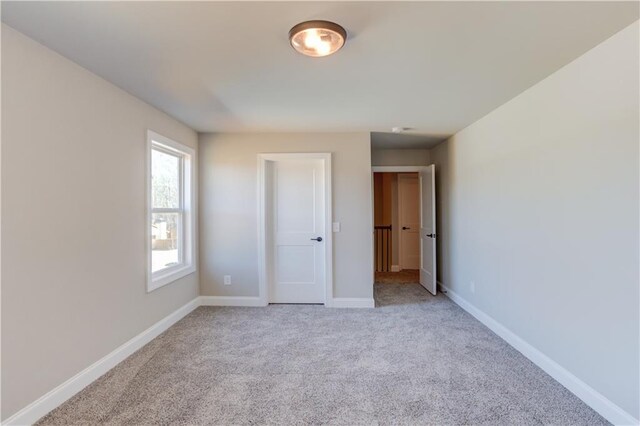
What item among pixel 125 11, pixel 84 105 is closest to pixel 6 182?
pixel 84 105

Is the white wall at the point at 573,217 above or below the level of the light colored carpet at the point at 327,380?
above

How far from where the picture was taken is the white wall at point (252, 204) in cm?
414

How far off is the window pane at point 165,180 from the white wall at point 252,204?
40 cm

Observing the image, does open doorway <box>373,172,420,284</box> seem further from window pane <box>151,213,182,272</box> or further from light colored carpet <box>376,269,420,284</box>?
window pane <box>151,213,182,272</box>

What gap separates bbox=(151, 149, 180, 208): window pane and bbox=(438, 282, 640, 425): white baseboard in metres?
3.81

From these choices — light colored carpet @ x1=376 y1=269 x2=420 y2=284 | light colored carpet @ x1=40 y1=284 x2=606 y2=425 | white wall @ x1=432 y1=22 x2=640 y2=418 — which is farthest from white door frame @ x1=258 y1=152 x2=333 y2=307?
white wall @ x1=432 y1=22 x2=640 y2=418

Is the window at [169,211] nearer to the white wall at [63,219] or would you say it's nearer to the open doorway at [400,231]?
the white wall at [63,219]

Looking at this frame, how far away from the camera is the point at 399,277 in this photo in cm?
591

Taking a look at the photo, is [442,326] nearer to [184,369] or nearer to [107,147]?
[184,369]

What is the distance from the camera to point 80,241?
2.26 meters

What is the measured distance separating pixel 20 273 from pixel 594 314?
356cm

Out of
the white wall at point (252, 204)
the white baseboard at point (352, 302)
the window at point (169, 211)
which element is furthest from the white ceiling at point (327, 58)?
the white baseboard at point (352, 302)

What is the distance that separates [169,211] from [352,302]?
2.55 m

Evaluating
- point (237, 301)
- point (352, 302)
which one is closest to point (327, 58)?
point (352, 302)
